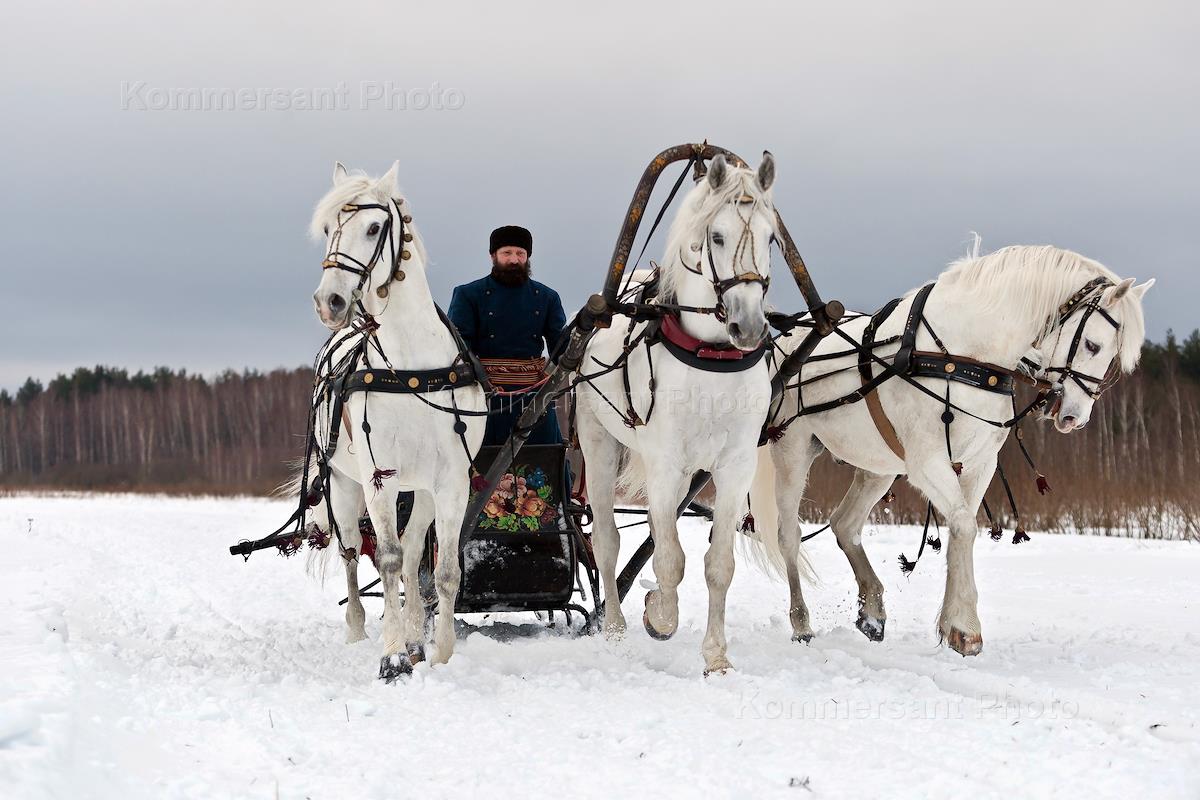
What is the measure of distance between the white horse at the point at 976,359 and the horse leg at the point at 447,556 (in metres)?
2.28

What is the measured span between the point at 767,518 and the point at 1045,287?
2430 millimetres

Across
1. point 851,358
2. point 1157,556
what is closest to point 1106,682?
point 851,358

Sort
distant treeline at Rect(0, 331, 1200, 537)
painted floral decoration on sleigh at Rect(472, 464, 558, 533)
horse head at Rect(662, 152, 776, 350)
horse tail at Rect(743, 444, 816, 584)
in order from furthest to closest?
distant treeline at Rect(0, 331, 1200, 537), horse tail at Rect(743, 444, 816, 584), painted floral decoration on sleigh at Rect(472, 464, 558, 533), horse head at Rect(662, 152, 776, 350)

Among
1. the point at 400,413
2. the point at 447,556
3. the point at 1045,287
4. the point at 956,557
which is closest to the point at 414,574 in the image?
the point at 447,556

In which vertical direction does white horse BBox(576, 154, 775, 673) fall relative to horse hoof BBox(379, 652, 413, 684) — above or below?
above

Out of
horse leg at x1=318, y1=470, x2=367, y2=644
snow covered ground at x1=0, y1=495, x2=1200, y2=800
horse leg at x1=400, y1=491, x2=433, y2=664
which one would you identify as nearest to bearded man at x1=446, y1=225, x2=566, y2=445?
horse leg at x1=400, y1=491, x2=433, y2=664

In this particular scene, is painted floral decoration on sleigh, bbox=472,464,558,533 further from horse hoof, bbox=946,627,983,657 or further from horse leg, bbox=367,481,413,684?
horse hoof, bbox=946,627,983,657

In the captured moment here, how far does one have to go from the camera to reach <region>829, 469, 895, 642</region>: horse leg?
273 inches

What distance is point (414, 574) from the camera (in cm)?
588

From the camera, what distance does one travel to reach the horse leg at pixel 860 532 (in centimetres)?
692

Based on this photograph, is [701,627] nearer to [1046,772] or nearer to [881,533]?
[1046,772]

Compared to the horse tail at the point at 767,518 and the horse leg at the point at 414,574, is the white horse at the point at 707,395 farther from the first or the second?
the horse tail at the point at 767,518

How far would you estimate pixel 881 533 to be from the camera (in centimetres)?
1458

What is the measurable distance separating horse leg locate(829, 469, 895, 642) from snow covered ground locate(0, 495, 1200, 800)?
317 millimetres
